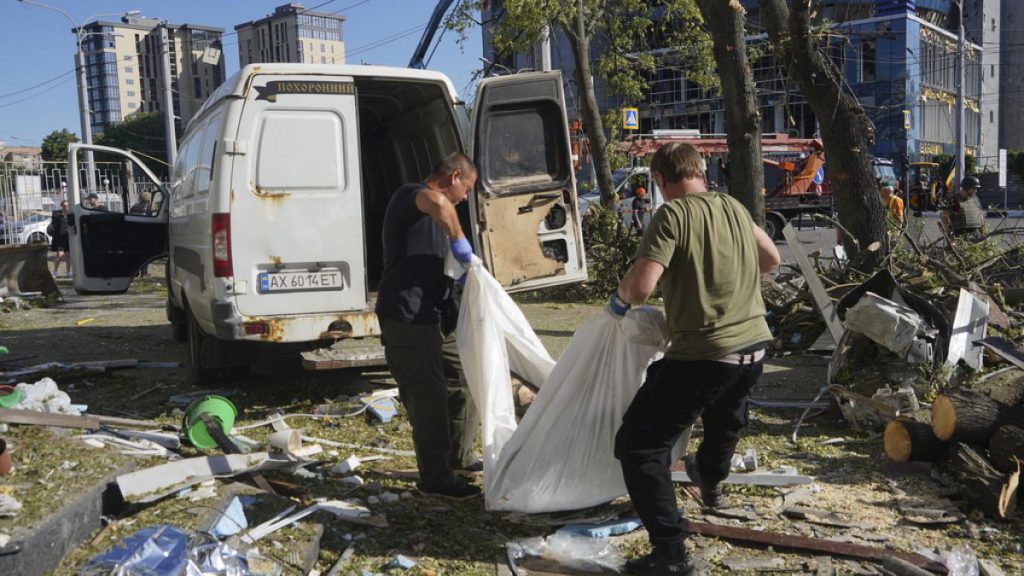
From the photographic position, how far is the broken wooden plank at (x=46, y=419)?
192 inches

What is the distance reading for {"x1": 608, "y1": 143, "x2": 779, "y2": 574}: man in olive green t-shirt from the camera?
3504mm

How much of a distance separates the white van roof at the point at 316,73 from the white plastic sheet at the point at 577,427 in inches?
123

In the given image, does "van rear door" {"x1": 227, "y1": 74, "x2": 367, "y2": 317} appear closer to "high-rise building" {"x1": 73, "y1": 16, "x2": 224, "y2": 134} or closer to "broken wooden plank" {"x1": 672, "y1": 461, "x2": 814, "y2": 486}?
"broken wooden plank" {"x1": 672, "y1": 461, "x2": 814, "y2": 486}

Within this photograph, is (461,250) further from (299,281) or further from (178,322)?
(178,322)

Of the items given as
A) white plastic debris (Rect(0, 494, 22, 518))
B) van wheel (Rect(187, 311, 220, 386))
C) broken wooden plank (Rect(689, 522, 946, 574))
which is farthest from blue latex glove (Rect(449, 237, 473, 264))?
van wheel (Rect(187, 311, 220, 386))

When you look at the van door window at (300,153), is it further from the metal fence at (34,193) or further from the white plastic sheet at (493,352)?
the metal fence at (34,193)

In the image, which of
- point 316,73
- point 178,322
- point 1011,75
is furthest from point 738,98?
point 1011,75

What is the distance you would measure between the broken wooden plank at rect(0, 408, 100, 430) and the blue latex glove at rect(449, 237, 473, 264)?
2505mm

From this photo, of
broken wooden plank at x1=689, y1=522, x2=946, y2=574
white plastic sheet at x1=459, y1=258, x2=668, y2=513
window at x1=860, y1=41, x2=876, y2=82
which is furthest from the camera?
window at x1=860, y1=41, x2=876, y2=82

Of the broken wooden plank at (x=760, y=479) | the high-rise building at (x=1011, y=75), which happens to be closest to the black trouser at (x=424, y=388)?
the broken wooden plank at (x=760, y=479)

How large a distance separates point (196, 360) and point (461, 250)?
3731 mm

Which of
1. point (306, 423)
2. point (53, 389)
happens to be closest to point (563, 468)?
point (306, 423)

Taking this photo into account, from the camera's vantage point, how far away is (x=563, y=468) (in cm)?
411

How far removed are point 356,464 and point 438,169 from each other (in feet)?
5.79
